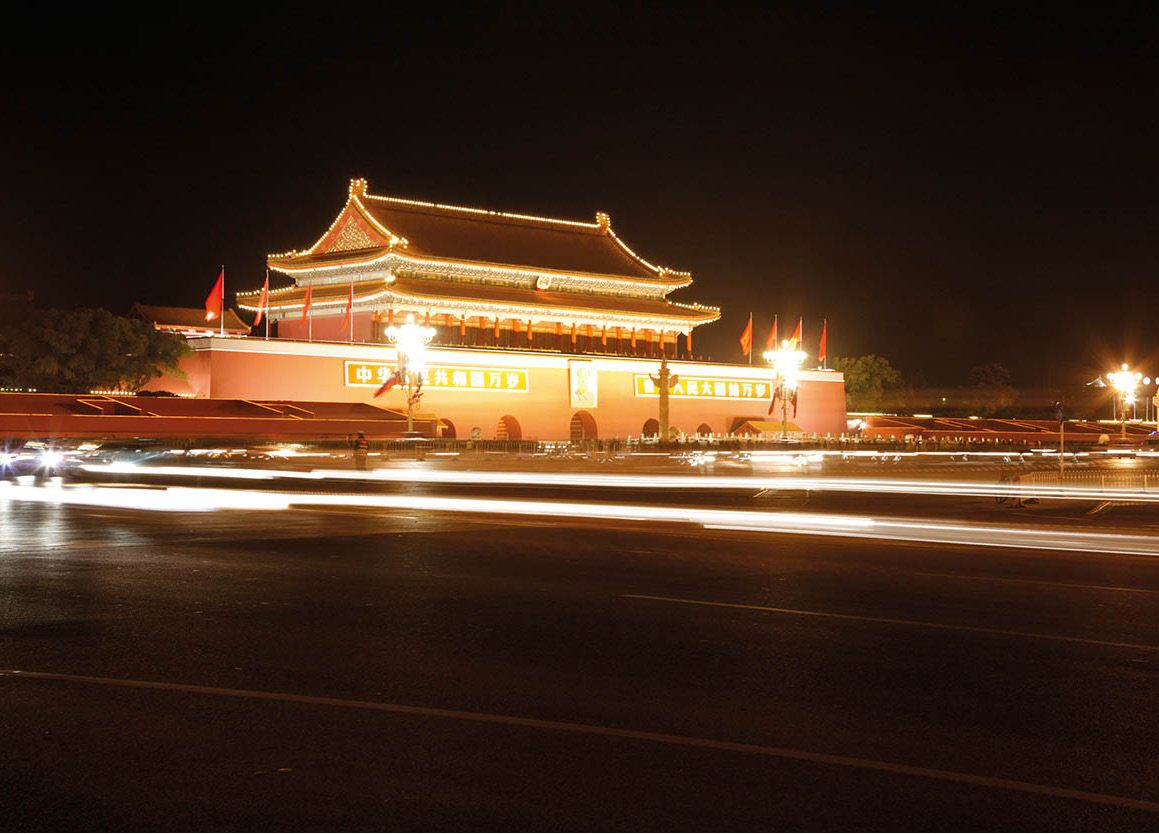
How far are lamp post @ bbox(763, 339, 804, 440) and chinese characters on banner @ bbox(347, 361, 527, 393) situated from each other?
13540 millimetres

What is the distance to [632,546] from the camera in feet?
45.6

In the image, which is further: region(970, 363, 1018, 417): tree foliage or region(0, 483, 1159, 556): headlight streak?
region(970, 363, 1018, 417): tree foliage

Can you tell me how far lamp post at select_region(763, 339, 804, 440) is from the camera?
2356 inches

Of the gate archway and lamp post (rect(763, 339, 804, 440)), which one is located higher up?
lamp post (rect(763, 339, 804, 440))

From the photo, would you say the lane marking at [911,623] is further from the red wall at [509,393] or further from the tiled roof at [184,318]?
the tiled roof at [184,318]

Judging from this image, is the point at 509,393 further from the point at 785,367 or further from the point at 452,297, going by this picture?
the point at 785,367

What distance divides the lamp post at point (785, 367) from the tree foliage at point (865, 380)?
71.6 ft

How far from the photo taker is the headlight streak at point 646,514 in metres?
14.7

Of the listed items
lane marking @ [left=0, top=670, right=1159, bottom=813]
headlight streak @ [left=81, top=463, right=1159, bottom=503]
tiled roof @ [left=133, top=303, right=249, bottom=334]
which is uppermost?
tiled roof @ [left=133, top=303, right=249, bottom=334]

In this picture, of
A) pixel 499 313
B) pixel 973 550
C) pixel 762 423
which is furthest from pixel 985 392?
pixel 973 550

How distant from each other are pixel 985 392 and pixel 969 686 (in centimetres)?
9114

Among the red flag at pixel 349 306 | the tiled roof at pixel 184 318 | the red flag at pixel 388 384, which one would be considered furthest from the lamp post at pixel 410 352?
the tiled roof at pixel 184 318

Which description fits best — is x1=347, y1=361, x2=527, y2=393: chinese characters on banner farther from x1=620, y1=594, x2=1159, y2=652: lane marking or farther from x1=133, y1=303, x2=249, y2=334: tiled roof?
x1=620, y1=594, x2=1159, y2=652: lane marking

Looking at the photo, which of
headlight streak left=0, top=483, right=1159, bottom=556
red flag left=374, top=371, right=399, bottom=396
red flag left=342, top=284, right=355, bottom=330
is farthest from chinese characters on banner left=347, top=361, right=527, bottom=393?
headlight streak left=0, top=483, right=1159, bottom=556
